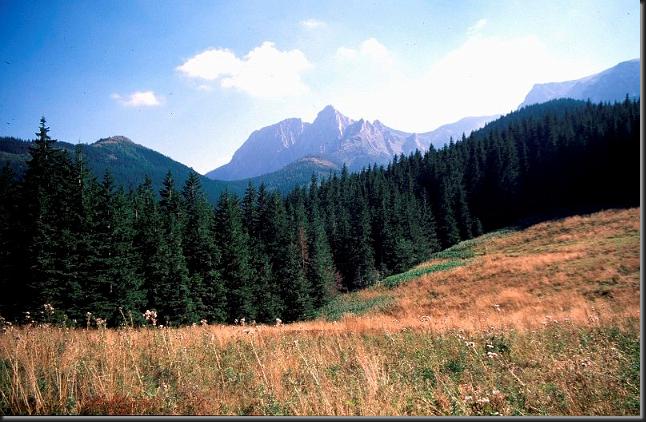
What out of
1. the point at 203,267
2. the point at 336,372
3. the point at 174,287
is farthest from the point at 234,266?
the point at 336,372

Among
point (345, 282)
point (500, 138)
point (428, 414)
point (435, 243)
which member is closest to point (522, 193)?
point (500, 138)

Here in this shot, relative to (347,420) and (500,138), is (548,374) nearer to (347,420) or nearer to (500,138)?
(347,420)

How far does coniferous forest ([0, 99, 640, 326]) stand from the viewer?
2133cm

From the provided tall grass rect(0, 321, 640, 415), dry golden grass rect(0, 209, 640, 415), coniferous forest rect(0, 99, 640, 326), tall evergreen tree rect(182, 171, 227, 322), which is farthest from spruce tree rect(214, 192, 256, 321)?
tall grass rect(0, 321, 640, 415)

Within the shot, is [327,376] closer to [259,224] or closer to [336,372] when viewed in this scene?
[336,372]

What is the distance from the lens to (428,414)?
404 cm

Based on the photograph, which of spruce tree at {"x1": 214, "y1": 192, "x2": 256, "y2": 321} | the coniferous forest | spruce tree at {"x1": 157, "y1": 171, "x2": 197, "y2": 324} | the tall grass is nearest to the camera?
the tall grass

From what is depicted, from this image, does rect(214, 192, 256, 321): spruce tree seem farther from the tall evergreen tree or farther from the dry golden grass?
the dry golden grass

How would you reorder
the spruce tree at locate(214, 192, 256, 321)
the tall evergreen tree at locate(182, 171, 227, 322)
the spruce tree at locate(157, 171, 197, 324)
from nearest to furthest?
the spruce tree at locate(157, 171, 197, 324) < the tall evergreen tree at locate(182, 171, 227, 322) < the spruce tree at locate(214, 192, 256, 321)

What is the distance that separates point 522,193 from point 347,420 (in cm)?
9612

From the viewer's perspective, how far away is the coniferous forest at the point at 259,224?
21.3m

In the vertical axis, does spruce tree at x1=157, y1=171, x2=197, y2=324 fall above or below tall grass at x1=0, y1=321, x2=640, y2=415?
below

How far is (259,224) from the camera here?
166 feet

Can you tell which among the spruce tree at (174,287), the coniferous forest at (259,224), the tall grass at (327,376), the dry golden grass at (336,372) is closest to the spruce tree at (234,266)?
the coniferous forest at (259,224)
